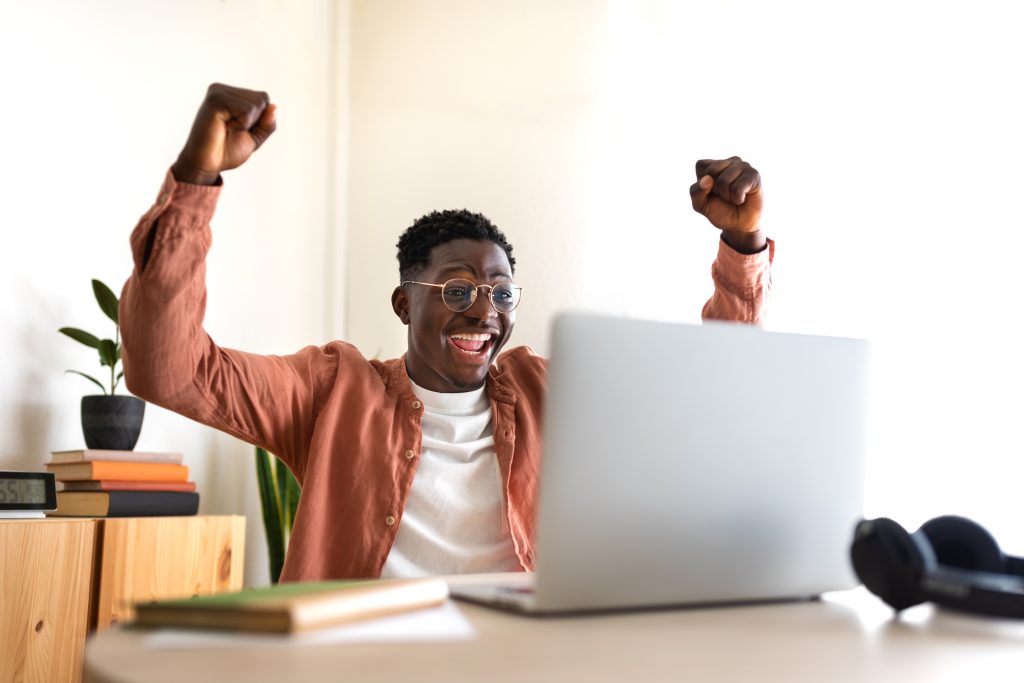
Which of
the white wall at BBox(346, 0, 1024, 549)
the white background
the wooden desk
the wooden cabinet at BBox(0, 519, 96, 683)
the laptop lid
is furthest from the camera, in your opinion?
the white wall at BBox(346, 0, 1024, 549)

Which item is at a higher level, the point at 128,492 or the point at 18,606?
the point at 128,492

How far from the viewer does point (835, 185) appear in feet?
10.4

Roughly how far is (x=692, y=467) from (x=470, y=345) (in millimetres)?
1191

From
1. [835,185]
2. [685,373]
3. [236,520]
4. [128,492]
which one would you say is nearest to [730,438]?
[685,373]

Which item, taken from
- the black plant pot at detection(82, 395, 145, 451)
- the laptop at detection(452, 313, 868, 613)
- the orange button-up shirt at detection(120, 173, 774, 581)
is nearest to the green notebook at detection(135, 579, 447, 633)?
the laptop at detection(452, 313, 868, 613)

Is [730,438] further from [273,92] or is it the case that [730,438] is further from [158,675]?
[273,92]

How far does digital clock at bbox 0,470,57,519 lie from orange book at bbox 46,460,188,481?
0.18 meters

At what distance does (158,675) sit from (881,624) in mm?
660

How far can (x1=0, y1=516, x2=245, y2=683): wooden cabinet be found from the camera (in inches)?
79.3

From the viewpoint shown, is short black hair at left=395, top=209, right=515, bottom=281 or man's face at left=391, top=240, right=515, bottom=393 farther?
short black hair at left=395, top=209, right=515, bottom=281

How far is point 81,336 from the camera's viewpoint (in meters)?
2.57

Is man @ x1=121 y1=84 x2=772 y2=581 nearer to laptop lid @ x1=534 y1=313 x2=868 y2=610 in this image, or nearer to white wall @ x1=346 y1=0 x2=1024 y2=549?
laptop lid @ x1=534 y1=313 x2=868 y2=610

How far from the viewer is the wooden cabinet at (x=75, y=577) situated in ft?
6.61

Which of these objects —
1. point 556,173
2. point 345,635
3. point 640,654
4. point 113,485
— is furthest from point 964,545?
point 556,173
